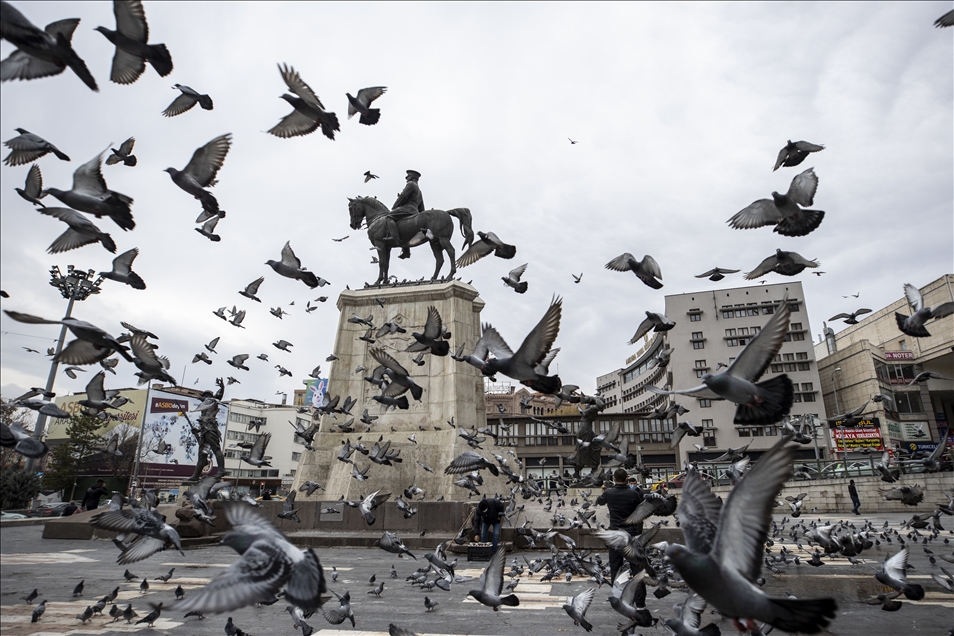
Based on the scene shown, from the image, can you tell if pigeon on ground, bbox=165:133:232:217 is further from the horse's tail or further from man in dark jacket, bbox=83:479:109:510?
man in dark jacket, bbox=83:479:109:510

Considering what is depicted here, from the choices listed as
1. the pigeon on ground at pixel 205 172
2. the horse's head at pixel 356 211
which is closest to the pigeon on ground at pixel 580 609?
the pigeon on ground at pixel 205 172

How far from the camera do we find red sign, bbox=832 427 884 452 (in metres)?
50.5

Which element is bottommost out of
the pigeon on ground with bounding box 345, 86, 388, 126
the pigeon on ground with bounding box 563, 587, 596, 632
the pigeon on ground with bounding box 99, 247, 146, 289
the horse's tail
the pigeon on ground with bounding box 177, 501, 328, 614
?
the pigeon on ground with bounding box 563, 587, 596, 632

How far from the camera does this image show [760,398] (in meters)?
4.84

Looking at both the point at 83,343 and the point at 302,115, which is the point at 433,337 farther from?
the point at 83,343

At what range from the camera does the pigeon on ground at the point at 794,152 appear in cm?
689

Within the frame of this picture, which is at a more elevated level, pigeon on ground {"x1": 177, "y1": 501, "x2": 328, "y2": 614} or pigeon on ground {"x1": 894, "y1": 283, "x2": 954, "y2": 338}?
pigeon on ground {"x1": 894, "y1": 283, "x2": 954, "y2": 338}

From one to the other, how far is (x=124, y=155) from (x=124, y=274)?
1401 mm

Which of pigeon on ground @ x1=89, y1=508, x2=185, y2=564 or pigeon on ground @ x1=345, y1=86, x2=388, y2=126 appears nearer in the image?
pigeon on ground @ x1=89, y1=508, x2=185, y2=564

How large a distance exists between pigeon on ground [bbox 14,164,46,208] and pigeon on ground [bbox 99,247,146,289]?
3.39 ft

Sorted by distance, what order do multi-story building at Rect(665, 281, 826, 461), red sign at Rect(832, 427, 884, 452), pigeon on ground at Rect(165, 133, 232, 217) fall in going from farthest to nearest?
multi-story building at Rect(665, 281, 826, 461), red sign at Rect(832, 427, 884, 452), pigeon on ground at Rect(165, 133, 232, 217)

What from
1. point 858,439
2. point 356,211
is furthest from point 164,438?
point 858,439

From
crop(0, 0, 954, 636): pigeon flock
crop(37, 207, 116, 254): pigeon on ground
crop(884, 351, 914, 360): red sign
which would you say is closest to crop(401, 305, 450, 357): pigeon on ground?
crop(0, 0, 954, 636): pigeon flock

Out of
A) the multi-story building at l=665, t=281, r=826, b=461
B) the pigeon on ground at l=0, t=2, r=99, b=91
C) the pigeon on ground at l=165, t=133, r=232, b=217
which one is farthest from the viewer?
the multi-story building at l=665, t=281, r=826, b=461
